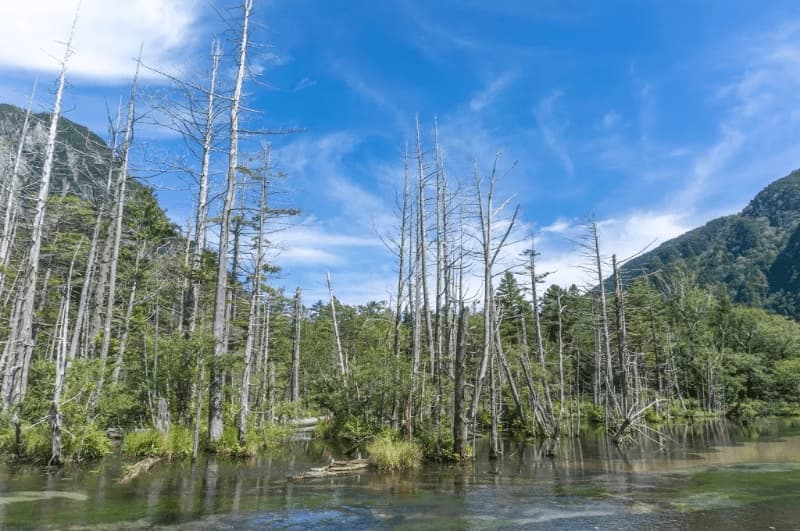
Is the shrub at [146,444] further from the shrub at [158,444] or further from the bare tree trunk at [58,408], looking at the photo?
the bare tree trunk at [58,408]

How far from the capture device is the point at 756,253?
436 ft

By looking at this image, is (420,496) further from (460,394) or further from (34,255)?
(34,255)

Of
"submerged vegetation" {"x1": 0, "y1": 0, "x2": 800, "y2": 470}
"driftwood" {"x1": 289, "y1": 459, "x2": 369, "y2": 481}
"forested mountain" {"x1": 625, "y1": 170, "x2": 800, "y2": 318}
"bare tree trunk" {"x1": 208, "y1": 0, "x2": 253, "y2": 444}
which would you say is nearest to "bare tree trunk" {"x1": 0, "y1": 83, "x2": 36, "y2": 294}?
"submerged vegetation" {"x1": 0, "y1": 0, "x2": 800, "y2": 470}

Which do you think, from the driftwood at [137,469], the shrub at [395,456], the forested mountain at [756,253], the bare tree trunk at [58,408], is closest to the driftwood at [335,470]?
the shrub at [395,456]

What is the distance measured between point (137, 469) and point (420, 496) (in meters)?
6.62

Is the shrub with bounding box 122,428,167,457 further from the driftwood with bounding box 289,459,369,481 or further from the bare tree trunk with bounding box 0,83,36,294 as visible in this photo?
the bare tree trunk with bounding box 0,83,36,294

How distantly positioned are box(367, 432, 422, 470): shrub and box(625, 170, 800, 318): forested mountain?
66.0m

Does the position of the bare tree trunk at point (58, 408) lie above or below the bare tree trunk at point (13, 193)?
below

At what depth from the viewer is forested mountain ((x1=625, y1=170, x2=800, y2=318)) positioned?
10625 centimetres

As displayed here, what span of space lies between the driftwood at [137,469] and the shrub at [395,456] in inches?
225

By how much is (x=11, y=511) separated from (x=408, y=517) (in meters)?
6.31

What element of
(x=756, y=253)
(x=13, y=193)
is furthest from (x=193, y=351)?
(x=756, y=253)

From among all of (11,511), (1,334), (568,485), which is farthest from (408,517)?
(1,334)

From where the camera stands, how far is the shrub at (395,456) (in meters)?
13.5
